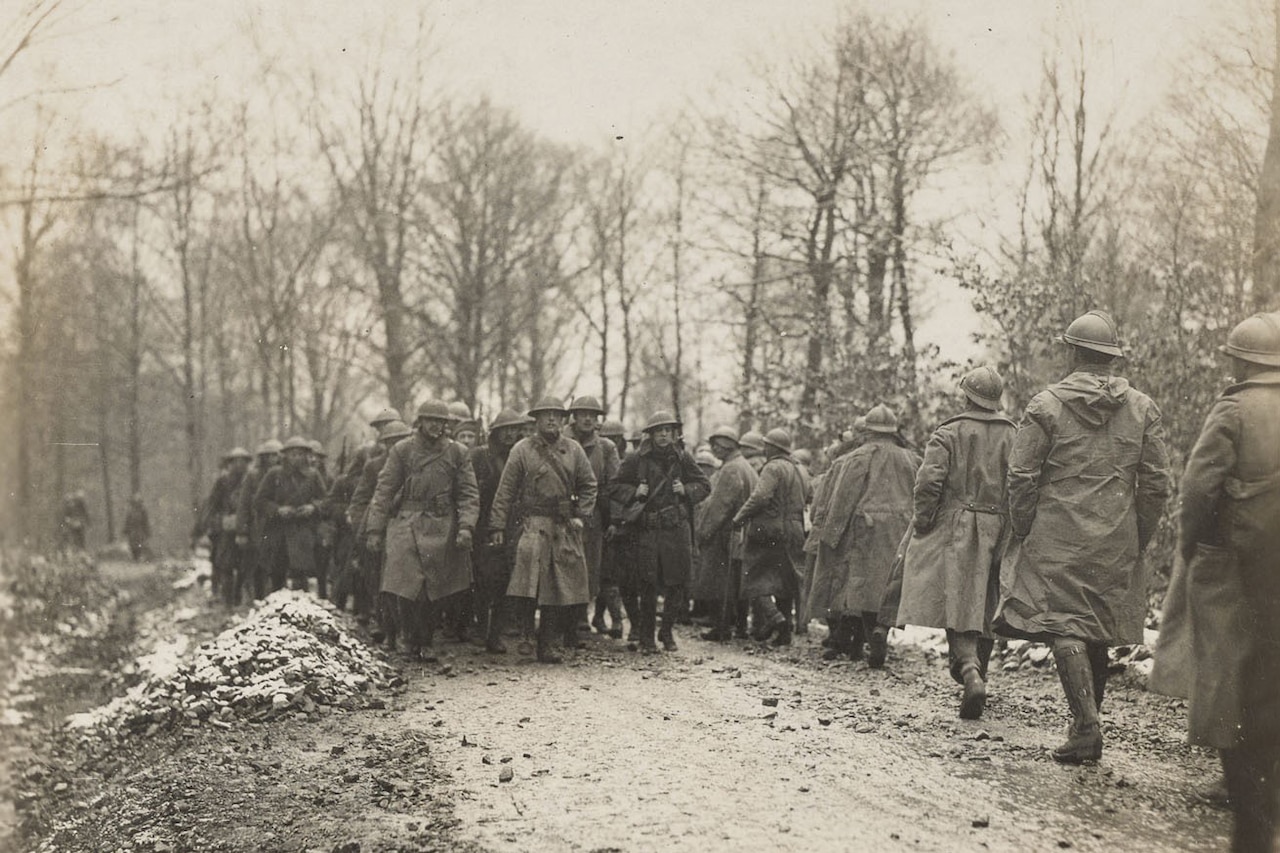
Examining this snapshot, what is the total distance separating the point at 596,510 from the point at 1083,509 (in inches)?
210

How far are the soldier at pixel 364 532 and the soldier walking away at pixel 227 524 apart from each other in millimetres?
4442

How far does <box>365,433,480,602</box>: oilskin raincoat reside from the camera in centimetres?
990

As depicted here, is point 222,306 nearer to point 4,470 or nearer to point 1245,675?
point 4,470

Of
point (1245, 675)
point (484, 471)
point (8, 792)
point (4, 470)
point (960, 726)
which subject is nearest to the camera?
point (1245, 675)

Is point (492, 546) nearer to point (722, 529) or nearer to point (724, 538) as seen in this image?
point (722, 529)

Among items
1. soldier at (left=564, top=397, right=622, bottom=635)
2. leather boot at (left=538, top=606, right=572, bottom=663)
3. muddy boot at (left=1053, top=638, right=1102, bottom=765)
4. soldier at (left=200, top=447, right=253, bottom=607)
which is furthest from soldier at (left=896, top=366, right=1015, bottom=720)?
soldier at (left=200, top=447, right=253, bottom=607)

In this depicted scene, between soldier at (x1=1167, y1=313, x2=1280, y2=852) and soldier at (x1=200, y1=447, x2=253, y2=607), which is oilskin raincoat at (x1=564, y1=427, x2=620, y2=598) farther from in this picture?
soldier at (x1=200, y1=447, x2=253, y2=607)

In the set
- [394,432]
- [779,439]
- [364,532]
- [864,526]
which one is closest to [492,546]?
[364,532]

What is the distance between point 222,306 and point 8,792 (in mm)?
28593

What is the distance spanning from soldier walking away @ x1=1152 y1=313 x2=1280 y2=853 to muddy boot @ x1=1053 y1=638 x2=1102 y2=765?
935 millimetres

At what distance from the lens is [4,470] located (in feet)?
77.3

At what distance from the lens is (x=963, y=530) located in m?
7.56

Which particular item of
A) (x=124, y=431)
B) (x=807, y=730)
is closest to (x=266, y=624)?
(x=807, y=730)

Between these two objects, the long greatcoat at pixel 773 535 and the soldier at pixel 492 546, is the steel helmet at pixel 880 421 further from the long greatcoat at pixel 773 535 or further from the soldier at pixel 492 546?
the soldier at pixel 492 546
